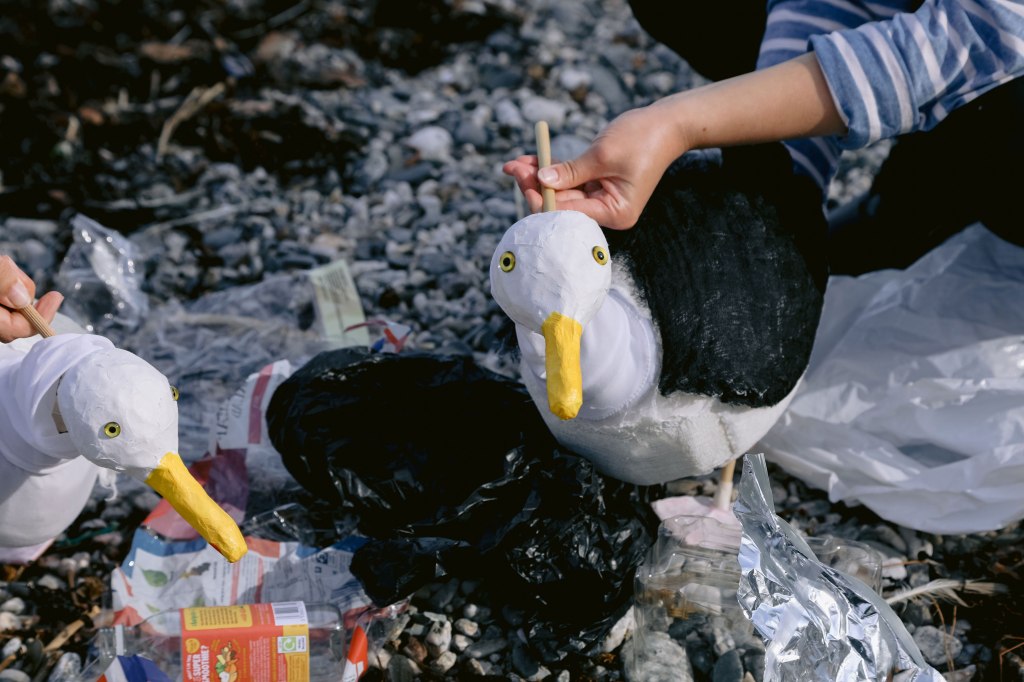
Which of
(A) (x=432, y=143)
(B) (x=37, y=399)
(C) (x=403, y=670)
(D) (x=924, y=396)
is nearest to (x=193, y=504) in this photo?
(B) (x=37, y=399)

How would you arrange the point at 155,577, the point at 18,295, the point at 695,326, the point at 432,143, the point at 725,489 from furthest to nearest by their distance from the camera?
the point at 432,143 → the point at 725,489 → the point at 155,577 → the point at 695,326 → the point at 18,295

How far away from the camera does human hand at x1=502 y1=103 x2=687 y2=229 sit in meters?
1.52

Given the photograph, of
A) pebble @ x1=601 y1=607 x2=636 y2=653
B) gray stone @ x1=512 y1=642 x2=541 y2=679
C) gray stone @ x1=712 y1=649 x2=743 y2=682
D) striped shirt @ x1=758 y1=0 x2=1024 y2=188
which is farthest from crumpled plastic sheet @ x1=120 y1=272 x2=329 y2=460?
striped shirt @ x1=758 y1=0 x2=1024 y2=188

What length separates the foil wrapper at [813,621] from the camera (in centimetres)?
142

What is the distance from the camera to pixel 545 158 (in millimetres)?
1503

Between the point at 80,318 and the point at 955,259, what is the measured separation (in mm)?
1851

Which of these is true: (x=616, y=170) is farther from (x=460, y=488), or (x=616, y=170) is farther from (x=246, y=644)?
(x=246, y=644)

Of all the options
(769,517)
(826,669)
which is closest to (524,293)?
(769,517)

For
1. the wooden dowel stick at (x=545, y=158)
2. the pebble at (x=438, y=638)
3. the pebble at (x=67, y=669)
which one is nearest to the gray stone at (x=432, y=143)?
the wooden dowel stick at (x=545, y=158)

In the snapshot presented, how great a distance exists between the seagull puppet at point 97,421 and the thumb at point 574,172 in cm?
60

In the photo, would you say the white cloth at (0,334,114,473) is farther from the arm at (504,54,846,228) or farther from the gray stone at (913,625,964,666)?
the gray stone at (913,625,964,666)

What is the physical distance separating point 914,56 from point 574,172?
0.54m

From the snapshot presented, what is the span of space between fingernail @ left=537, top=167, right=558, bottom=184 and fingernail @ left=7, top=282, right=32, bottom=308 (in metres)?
0.72

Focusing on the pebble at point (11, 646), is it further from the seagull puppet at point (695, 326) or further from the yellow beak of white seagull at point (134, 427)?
the seagull puppet at point (695, 326)
